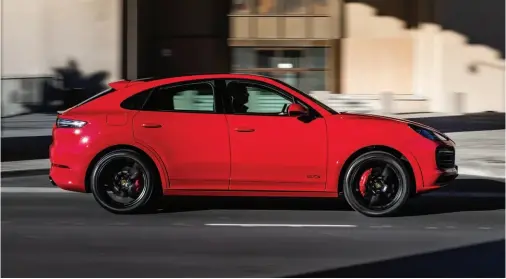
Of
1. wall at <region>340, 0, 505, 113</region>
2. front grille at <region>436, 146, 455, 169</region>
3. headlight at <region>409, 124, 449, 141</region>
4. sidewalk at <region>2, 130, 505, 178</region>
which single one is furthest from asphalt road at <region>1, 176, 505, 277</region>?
wall at <region>340, 0, 505, 113</region>

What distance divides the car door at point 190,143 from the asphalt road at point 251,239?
45cm

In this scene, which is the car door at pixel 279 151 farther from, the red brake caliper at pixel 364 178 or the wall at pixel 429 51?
the wall at pixel 429 51

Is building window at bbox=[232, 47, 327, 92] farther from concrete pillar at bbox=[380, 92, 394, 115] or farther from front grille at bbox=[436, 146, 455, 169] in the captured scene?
front grille at bbox=[436, 146, 455, 169]

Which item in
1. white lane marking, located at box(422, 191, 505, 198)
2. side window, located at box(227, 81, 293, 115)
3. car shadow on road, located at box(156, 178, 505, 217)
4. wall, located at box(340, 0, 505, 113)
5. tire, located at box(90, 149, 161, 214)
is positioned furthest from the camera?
wall, located at box(340, 0, 505, 113)

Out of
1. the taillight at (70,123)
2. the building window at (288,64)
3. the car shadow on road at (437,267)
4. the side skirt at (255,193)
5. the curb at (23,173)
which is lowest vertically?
the car shadow on road at (437,267)

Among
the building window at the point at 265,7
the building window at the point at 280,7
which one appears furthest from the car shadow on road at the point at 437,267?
the building window at the point at 265,7

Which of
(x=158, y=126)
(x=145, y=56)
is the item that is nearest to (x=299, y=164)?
(x=158, y=126)

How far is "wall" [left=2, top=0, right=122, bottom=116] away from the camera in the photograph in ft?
71.6

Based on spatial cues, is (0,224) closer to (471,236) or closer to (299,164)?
(299,164)

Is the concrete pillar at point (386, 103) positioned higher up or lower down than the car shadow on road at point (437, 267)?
higher up

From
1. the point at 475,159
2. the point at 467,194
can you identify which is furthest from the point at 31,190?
the point at 475,159

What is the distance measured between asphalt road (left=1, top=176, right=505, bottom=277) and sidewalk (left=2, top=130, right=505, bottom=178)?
82.9 inches

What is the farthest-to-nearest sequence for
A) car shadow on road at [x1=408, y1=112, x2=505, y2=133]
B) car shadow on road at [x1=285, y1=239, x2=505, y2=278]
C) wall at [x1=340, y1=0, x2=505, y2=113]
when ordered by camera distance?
wall at [x1=340, y1=0, x2=505, y2=113] → car shadow on road at [x1=408, y1=112, x2=505, y2=133] → car shadow on road at [x1=285, y1=239, x2=505, y2=278]

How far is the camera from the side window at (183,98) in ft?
29.0
